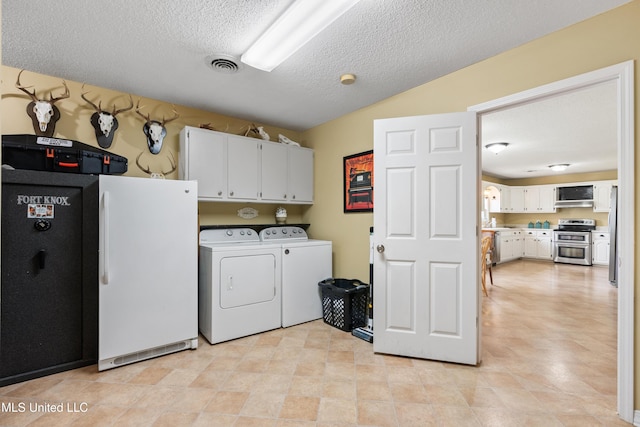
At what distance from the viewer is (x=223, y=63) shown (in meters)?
2.37

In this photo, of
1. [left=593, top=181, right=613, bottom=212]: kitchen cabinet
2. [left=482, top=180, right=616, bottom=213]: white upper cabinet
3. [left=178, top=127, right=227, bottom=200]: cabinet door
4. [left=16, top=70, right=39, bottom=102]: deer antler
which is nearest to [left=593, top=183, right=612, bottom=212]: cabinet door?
[left=593, top=181, right=613, bottom=212]: kitchen cabinet

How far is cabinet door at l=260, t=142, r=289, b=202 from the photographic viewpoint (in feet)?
11.6

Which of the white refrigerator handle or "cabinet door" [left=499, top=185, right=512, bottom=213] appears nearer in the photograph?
the white refrigerator handle

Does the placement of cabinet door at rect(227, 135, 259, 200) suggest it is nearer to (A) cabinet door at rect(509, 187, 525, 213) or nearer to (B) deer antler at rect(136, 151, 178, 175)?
(B) deer antler at rect(136, 151, 178, 175)

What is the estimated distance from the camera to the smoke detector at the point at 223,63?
227 centimetres

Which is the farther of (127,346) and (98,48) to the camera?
(127,346)

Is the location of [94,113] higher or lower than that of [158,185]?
higher

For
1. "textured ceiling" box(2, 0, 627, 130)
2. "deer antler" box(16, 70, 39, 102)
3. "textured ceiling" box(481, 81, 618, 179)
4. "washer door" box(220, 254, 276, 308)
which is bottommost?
"washer door" box(220, 254, 276, 308)

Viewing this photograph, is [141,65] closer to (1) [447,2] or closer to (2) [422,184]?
(1) [447,2]

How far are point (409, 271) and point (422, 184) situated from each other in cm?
73

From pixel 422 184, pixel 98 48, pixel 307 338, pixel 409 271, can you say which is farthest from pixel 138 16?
pixel 307 338

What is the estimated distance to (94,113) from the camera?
2.79 m

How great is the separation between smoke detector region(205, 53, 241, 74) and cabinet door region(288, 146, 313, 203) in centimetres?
139

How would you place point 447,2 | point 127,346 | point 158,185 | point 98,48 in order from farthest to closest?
point 158,185
point 127,346
point 98,48
point 447,2
